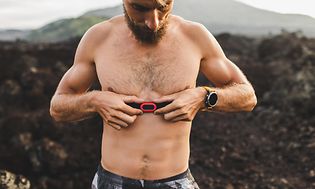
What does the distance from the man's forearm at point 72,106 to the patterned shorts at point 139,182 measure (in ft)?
1.14

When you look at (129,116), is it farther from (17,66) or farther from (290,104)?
(17,66)

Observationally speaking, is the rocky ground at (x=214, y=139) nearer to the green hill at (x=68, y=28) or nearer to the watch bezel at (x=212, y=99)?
the watch bezel at (x=212, y=99)

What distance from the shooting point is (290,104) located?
11.3 metres

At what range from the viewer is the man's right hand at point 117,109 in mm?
2369

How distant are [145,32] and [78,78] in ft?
1.68

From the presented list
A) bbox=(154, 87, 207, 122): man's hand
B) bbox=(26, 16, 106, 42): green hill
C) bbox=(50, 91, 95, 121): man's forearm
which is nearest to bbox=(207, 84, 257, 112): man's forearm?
bbox=(154, 87, 207, 122): man's hand

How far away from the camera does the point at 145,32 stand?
241cm

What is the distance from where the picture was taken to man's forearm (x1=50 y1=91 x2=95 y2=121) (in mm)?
2535

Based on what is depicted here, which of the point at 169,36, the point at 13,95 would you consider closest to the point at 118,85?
the point at 169,36

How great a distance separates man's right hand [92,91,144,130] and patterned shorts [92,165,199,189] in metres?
0.32

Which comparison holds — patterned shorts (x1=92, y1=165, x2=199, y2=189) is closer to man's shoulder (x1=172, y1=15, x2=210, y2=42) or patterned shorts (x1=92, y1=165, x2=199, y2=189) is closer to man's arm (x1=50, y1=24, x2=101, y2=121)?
man's arm (x1=50, y1=24, x2=101, y2=121)

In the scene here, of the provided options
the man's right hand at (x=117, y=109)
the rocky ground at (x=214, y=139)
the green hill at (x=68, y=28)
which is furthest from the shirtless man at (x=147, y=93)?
the green hill at (x=68, y=28)

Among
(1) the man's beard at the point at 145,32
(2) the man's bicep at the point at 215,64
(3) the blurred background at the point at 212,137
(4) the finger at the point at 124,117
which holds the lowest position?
(3) the blurred background at the point at 212,137

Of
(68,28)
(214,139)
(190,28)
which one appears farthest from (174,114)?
(68,28)
